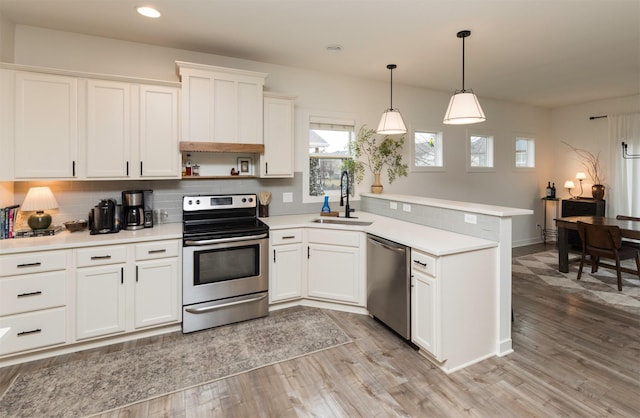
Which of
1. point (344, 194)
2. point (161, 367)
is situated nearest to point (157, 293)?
point (161, 367)

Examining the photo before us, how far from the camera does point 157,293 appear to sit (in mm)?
2891

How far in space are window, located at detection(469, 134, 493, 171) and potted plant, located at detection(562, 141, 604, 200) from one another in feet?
6.17

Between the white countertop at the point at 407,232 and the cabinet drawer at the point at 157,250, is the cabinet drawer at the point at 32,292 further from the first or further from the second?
the white countertop at the point at 407,232

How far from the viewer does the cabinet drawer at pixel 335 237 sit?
330 cm

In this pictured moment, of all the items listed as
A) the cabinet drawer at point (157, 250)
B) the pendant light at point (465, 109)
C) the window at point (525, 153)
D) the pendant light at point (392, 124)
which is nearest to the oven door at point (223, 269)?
the cabinet drawer at point (157, 250)

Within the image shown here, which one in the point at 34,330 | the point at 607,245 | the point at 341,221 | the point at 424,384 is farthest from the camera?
the point at 607,245

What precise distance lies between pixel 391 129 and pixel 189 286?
2.56 metres

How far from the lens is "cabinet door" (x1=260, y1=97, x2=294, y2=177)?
12.0 feet

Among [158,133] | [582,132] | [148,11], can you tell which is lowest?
[158,133]

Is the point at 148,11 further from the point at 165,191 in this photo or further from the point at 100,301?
the point at 100,301

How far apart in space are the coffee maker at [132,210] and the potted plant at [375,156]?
2.45 meters

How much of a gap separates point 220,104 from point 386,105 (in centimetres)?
251

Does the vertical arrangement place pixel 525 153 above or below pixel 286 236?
above

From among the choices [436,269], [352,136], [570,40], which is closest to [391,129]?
[352,136]
